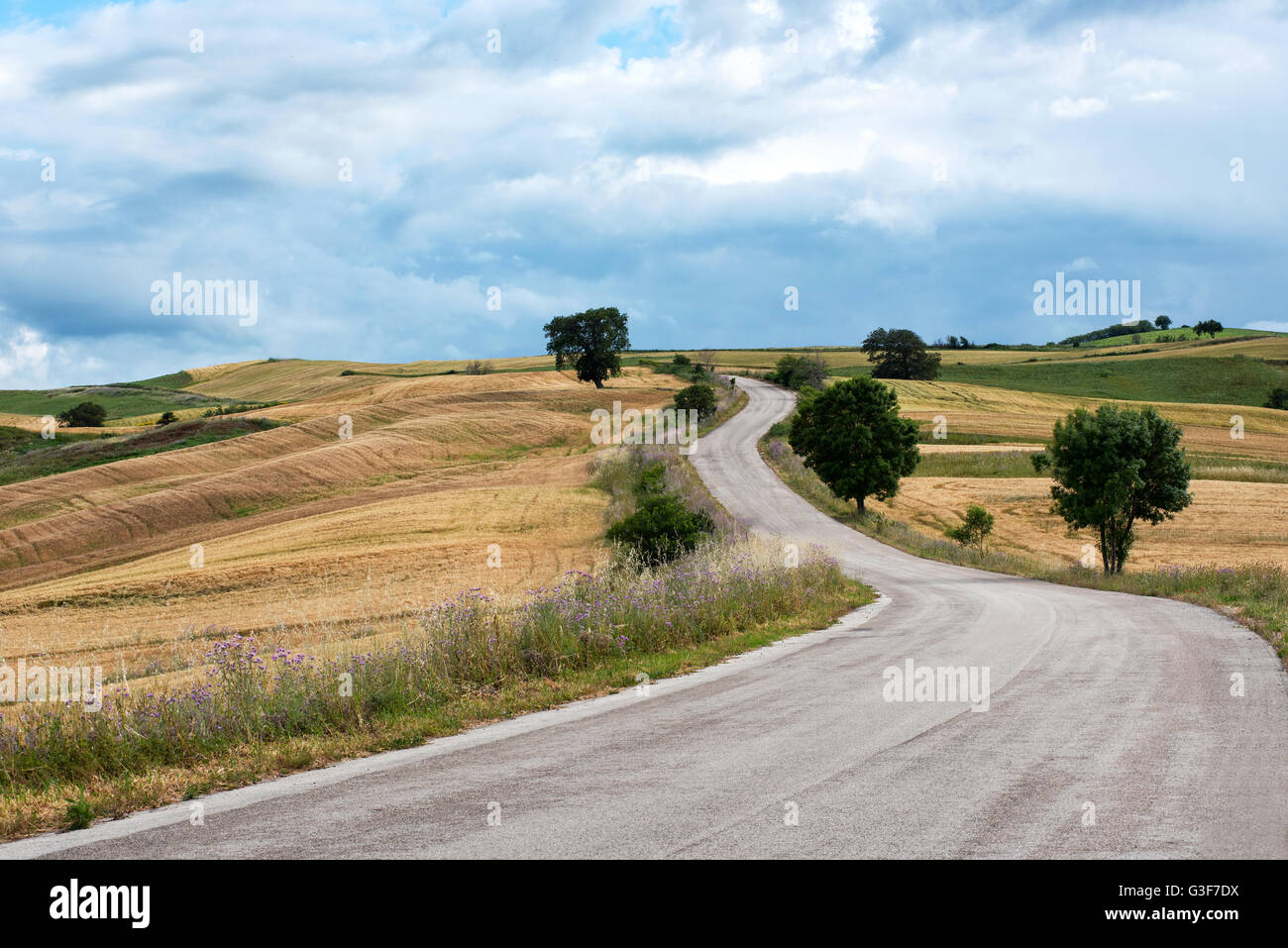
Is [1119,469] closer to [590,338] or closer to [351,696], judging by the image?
[351,696]

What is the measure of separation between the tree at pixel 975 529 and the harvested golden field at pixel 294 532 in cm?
1723

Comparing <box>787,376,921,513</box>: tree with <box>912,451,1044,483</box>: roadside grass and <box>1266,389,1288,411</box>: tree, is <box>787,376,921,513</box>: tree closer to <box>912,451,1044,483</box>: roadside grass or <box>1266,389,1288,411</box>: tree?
<box>912,451,1044,483</box>: roadside grass

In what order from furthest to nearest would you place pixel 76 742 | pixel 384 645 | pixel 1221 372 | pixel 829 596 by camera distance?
1. pixel 1221 372
2. pixel 829 596
3. pixel 384 645
4. pixel 76 742

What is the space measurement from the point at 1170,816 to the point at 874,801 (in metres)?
1.95

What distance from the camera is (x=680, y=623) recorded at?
14.6 m

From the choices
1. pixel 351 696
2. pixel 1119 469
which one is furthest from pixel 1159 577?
pixel 351 696

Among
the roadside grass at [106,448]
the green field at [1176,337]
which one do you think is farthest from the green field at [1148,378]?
the roadside grass at [106,448]

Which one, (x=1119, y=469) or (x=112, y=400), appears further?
(x=112, y=400)

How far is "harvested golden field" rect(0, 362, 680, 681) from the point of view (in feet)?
78.8

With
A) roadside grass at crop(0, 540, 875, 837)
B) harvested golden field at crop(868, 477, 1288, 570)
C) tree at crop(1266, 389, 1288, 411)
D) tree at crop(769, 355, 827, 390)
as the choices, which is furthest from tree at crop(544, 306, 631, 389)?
roadside grass at crop(0, 540, 875, 837)

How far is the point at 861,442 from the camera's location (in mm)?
47719

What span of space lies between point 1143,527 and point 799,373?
69088mm
